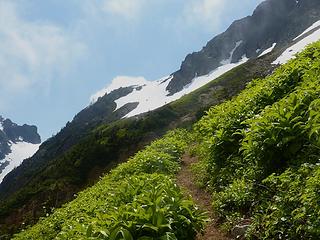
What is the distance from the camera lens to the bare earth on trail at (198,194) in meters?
9.94

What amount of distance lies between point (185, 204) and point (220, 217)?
166cm

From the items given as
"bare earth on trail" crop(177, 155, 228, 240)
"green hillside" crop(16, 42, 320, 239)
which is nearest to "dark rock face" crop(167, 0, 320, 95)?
"bare earth on trail" crop(177, 155, 228, 240)

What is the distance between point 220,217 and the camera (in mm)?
10773

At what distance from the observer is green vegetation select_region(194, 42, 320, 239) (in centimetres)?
782

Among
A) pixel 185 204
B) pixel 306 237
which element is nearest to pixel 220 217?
pixel 185 204

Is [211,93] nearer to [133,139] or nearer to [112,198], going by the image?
[133,139]

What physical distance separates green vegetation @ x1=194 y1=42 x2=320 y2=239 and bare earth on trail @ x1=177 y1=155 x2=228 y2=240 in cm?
29

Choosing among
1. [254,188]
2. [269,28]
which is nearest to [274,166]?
[254,188]

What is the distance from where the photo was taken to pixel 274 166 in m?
10.6

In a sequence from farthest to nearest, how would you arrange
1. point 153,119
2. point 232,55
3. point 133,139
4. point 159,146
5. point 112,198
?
point 232,55, point 153,119, point 133,139, point 159,146, point 112,198

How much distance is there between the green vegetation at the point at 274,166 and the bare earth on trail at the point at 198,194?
0.29 meters

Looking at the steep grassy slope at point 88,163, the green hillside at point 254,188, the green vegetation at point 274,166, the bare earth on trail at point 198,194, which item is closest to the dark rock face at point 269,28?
the steep grassy slope at point 88,163

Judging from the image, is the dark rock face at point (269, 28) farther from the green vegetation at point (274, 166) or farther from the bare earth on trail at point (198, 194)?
the green vegetation at point (274, 166)

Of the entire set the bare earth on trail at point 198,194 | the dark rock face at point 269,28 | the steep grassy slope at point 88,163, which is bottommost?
the bare earth on trail at point 198,194
